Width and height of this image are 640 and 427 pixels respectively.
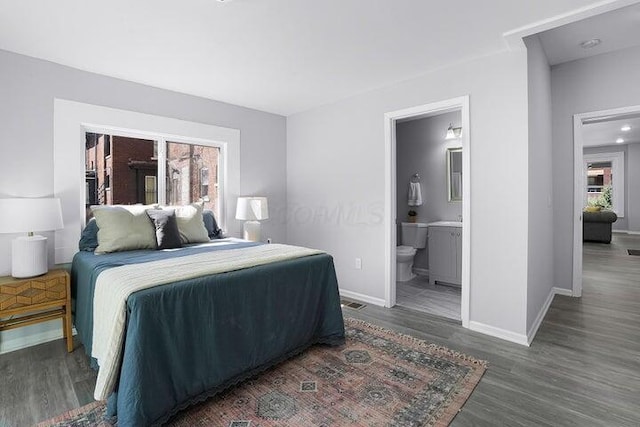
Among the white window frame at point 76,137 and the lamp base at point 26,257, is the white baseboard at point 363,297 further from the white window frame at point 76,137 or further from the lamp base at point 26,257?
the lamp base at point 26,257

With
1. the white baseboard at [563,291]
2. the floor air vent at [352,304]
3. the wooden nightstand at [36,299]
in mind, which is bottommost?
the floor air vent at [352,304]

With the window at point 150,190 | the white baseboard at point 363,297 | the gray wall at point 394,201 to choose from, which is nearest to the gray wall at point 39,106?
the window at point 150,190

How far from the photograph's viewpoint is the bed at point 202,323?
5.28 ft

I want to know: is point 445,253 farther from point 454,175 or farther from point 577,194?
point 577,194

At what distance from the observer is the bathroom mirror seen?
4602 mm

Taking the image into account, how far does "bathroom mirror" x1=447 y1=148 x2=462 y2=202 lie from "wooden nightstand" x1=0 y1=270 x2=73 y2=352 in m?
4.49

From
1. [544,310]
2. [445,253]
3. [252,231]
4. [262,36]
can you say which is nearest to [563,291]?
[544,310]

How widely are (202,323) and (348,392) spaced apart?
980mm

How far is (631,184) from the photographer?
8914mm

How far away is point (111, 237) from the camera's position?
2734mm

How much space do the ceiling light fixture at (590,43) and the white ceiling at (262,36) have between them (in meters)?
1.25

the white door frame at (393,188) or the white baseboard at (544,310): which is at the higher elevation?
the white door frame at (393,188)

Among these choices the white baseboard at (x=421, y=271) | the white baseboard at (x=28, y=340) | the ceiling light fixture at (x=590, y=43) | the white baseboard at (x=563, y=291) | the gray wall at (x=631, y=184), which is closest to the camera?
the white baseboard at (x=28, y=340)

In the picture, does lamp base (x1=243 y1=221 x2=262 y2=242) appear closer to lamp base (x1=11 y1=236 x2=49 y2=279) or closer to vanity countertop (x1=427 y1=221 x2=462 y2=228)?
lamp base (x1=11 y1=236 x2=49 y2=279)
